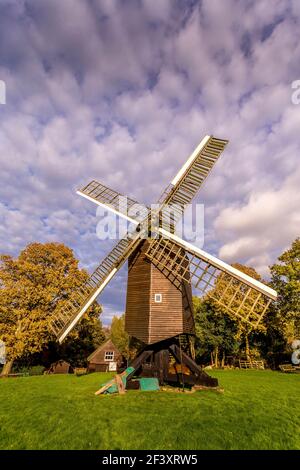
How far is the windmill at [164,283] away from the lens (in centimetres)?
1318

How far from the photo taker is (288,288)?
2591 centimetres

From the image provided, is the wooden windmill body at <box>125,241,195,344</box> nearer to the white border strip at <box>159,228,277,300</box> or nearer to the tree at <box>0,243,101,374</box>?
the white border strip at <box>159,228,277,300</box>

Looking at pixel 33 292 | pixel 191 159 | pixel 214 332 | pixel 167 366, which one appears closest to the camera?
pixel 167 366

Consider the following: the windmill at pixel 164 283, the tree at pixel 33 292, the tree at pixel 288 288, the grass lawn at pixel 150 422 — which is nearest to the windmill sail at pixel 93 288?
the windmill at pixel 164 283

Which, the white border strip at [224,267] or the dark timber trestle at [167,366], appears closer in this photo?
the white border strip at [224,267]

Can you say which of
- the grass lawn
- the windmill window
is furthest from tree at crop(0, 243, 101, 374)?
the grass lawn

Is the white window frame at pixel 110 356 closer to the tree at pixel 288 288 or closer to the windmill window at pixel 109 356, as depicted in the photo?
the windmill window at pixel 109 356

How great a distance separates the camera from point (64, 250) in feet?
90.0

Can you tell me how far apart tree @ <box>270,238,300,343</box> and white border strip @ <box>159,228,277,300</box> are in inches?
661

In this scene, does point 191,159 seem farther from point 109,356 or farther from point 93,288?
point 109,356

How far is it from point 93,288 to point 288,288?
20.6 meters

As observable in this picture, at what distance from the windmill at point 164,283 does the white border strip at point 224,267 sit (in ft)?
0.15

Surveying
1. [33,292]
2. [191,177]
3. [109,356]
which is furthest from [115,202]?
[109,356]

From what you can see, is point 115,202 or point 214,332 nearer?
point 115,202
